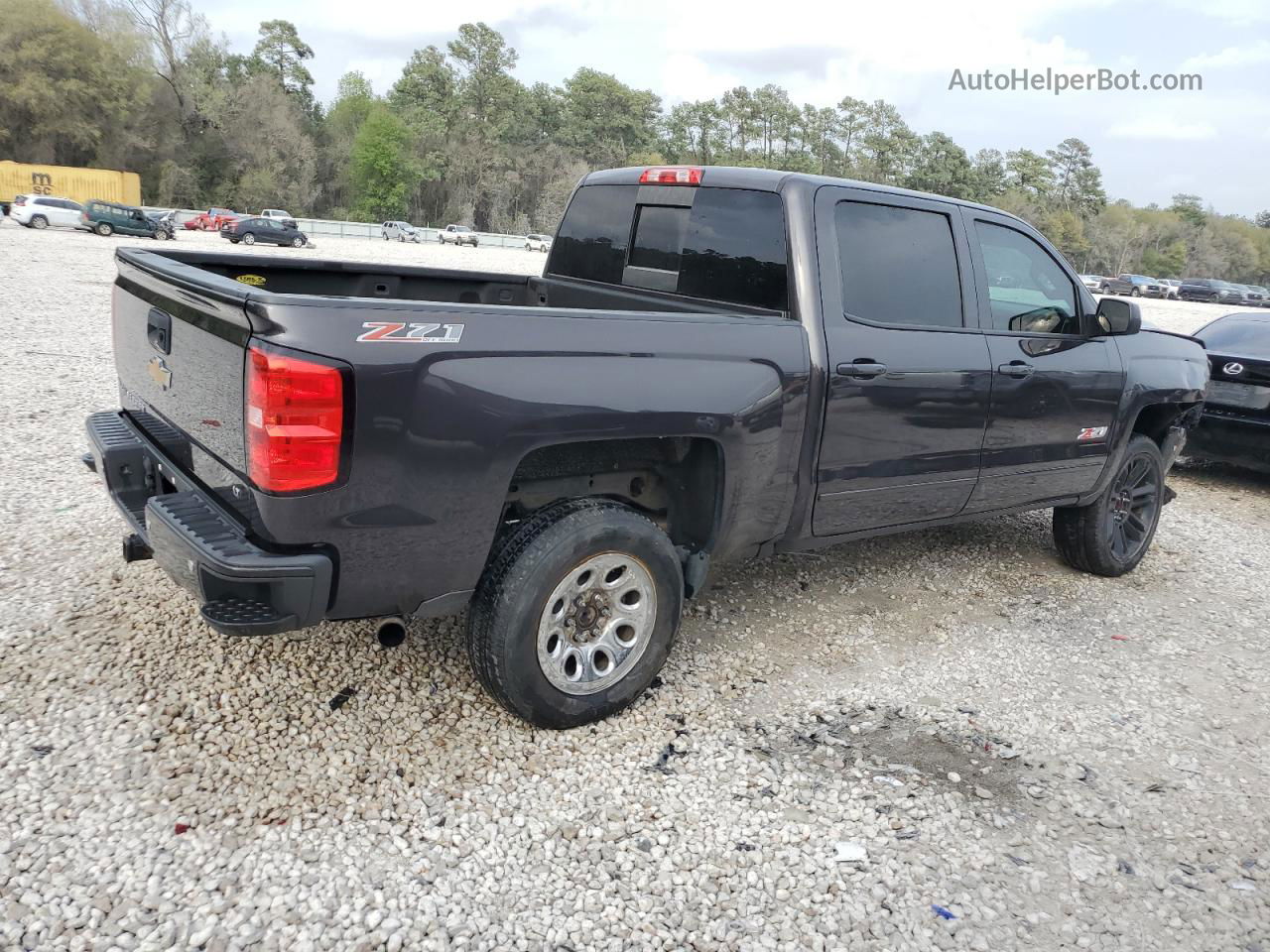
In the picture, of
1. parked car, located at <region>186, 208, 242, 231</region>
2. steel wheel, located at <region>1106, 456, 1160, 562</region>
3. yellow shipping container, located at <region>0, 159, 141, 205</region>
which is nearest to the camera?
steel wheel, located at <region>1106, 456, 1160, 562</region>

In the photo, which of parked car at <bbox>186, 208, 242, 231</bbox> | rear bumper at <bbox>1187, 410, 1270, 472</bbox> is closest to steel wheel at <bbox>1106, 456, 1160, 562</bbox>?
rear bumper at <bbox>1187, 410, 1270, 472</bbox>

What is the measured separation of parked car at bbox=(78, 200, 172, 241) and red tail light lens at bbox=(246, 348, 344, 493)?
37.4m

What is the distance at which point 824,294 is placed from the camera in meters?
3.66

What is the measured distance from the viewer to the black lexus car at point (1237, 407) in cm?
754

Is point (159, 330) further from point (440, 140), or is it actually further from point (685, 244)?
point (440, 140)

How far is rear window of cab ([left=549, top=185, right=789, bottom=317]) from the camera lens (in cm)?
374

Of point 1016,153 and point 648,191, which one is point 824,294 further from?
point 1016,153

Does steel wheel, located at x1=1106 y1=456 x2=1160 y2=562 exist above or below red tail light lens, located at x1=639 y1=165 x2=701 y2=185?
below

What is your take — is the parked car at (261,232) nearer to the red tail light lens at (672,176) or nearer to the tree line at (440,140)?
the tree line at (440,140)

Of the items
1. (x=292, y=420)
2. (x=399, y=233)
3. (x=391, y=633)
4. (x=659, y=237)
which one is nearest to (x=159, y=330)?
(x=292, y=420)

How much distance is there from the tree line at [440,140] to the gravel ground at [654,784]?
56827 mm

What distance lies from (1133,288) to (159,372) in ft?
226

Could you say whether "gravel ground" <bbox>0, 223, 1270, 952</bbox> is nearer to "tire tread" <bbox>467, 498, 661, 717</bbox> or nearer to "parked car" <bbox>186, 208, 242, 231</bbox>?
"tire tread" <bbox>467, 498, 661, 717</bbox>

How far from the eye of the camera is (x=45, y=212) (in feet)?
113
